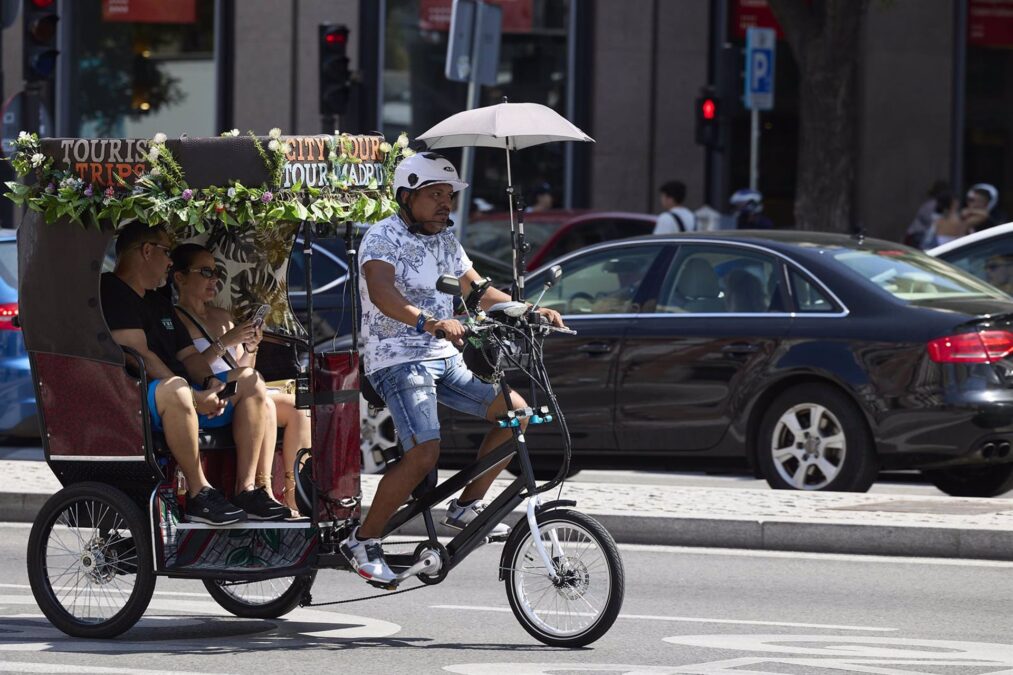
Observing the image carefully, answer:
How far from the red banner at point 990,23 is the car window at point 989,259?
13105 millimetres

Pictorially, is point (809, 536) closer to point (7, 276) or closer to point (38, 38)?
point (7, 276)

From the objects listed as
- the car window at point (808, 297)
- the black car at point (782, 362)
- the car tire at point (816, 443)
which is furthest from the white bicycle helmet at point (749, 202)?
the car tire at point (816, 443)

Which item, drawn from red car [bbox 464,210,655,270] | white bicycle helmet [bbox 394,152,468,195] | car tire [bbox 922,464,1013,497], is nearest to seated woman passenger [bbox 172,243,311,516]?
white bicycle helmet [bbox 394,152,468,195]

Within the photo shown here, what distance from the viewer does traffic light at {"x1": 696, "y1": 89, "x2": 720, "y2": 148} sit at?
70.8 ft

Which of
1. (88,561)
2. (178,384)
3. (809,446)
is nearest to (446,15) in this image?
(809,446)

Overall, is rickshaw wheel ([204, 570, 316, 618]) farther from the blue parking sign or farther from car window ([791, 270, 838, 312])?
the blue parking sign

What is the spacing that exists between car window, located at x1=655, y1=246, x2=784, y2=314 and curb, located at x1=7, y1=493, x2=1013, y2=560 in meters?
1.74

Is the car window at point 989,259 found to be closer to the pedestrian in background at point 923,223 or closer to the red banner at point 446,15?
the pedestrian in background at point 923,223

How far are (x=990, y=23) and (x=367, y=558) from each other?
1977 centimetres

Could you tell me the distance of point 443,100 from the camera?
2488 cm

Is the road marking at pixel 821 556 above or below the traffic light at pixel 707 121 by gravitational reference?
below

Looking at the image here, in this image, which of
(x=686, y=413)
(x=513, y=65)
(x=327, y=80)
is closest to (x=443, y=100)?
(x=513, y=65)

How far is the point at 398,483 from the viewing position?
7074 millimetres

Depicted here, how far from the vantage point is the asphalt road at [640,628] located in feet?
21.8
